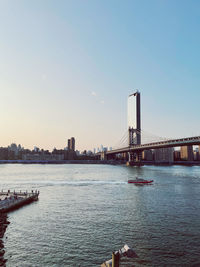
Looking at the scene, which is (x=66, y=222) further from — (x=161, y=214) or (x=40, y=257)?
(x=161, y=214)

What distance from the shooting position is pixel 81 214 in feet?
112

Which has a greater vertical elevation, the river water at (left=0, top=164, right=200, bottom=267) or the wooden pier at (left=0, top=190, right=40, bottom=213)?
the wooden pier at (left=0, top=190, right=40, bottom=213)

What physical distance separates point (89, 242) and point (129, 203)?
21.0 m

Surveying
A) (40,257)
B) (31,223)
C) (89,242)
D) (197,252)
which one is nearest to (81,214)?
(31,223)

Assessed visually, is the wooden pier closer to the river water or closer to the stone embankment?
the stone embankment

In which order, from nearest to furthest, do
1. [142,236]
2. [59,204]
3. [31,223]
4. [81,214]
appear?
1. [142,236]
2. [31,223]
3. [81,214]
4. [59,204]

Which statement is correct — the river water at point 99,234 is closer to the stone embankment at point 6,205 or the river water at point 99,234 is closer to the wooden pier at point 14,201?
the stone embankment at point 6,205

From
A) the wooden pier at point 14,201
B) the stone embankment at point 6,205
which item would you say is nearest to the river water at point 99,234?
the stone embankment at point 6,205

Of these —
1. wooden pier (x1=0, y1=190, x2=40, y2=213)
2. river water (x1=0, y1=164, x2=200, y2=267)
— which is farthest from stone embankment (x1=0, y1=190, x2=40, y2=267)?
river water (x1=0, y1=164, x2=200, y2=267)

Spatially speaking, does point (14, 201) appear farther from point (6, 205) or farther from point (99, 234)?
point (99, 234)

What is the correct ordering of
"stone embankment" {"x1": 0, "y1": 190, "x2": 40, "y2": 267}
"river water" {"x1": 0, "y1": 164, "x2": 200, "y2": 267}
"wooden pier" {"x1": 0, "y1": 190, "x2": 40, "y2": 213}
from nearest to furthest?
"river water" {"x1": 0, "y1": 164, "x2": 200, "y2": 267}, "stone embankment" {"x1": 0, "y1": 190, "x2": 40, "y2": 267}, "wooden pier" {"x1": 0, "y1": 190, "x2": 40, "y2": 213}

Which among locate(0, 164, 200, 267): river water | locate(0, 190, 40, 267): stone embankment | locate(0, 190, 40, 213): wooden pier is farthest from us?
locate(0, 190, 40, 213): wooden pier

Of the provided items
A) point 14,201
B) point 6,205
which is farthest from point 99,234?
point 14,201

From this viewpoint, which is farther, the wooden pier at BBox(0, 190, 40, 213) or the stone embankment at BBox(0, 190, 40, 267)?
the wooden pier at BBox(0, 190, 40, 213)
